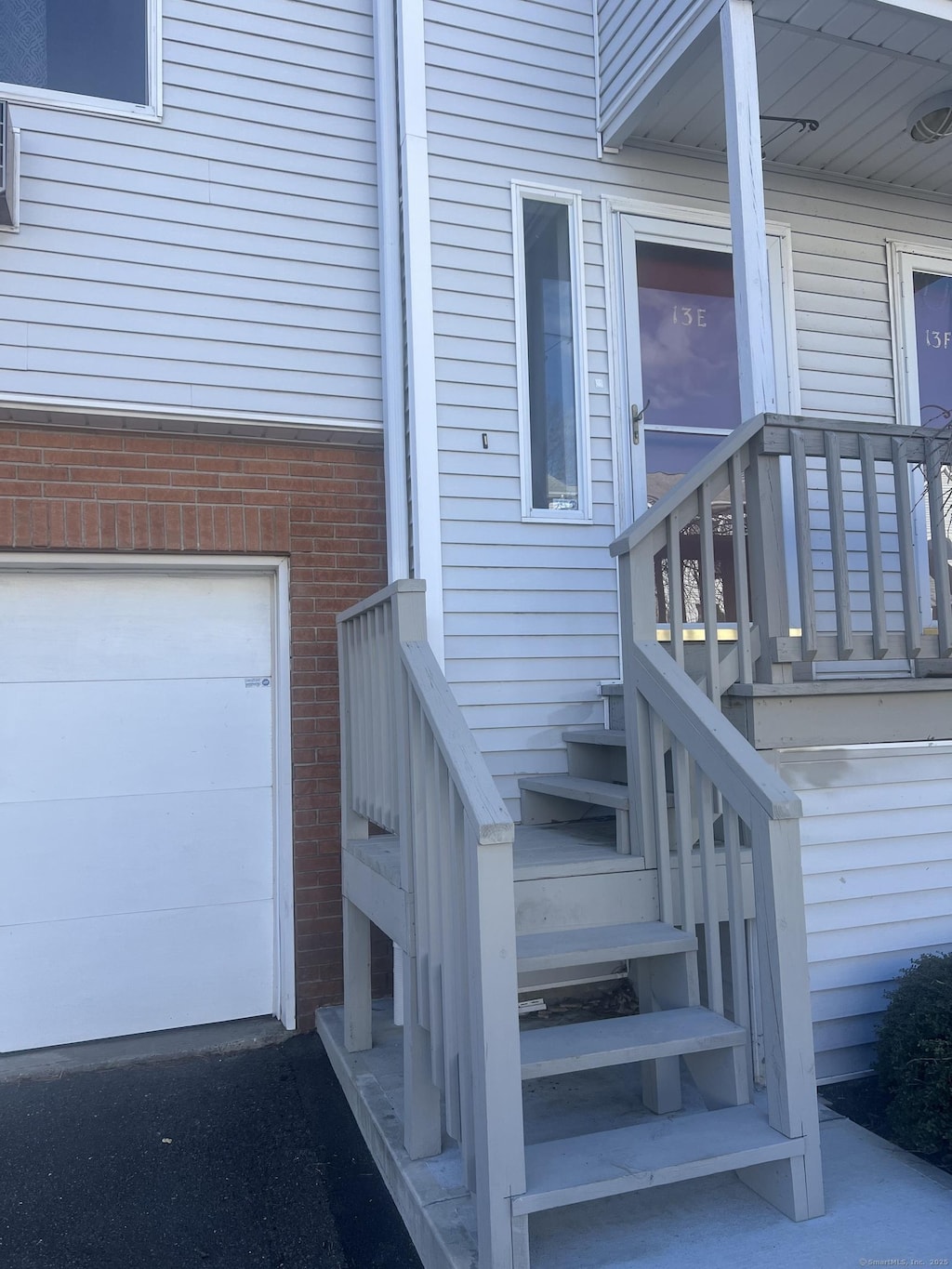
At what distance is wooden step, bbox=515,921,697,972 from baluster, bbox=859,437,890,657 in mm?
1304

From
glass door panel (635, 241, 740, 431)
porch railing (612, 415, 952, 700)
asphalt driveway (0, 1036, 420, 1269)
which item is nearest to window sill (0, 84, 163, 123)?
glass door panel (635, 241, 740, 431)

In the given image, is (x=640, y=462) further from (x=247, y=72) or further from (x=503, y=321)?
(x=247, y=72)

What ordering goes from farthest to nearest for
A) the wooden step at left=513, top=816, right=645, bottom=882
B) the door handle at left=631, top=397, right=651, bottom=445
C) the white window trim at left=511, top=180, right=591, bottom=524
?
1. the door handle at left=631, top=397, right=651, bottom=445
2. the white window trim at left=511, top=180, right=591, bottom=524
3. the wooden step at left=513, top=816, right=645, bottom=882

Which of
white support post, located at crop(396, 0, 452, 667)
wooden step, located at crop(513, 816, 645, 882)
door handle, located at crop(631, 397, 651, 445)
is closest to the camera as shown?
wooden step, located at crop(513, 816, 645, 882)

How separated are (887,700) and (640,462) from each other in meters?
1.77

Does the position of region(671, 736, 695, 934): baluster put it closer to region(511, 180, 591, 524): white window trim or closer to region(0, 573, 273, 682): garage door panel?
region(511, 180, 591, 524): white window trim

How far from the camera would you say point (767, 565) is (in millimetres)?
3314

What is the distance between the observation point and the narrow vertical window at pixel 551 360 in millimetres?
4473

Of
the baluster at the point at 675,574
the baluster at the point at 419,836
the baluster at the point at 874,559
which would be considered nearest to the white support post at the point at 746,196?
the baluster at the point at 874,559

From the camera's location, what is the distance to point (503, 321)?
443 centimetres

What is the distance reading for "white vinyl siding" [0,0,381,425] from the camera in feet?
12.8

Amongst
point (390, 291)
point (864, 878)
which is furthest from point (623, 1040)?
point (390, 291)

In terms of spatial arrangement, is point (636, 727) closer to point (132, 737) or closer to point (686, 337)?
point (132, 737)

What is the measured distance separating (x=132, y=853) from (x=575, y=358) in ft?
10.0
